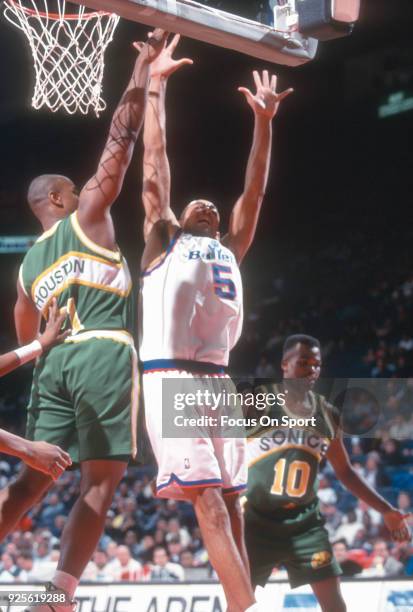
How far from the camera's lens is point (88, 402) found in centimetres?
394

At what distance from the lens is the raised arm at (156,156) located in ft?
14.0

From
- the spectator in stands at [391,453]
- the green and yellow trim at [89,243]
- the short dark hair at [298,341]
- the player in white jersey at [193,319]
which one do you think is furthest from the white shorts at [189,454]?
the spectator in stands at [391,453]

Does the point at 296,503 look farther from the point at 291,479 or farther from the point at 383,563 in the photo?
the point at 383,563

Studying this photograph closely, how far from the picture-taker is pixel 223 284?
4098mm

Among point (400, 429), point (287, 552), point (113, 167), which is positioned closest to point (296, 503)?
point (287, 552)

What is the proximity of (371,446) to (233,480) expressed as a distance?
6702 mm

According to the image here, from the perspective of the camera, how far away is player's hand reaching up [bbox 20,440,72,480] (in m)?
3.56

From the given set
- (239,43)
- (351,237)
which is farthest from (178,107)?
(239,43)

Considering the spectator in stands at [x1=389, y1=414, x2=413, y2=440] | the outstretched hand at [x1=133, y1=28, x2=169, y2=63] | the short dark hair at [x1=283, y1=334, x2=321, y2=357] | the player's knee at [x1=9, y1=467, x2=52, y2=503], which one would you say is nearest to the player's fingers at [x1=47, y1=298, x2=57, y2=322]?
the player's knee at [x1=9, y1=467, x2=52, y2=503]

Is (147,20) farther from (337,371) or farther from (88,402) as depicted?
(337,371)

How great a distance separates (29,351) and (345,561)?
5233 millimetres

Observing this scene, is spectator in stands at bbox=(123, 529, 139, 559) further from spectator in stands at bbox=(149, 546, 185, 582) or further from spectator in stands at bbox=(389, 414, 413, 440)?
spectator in stands at bbox=(389, 414, 413, 440)

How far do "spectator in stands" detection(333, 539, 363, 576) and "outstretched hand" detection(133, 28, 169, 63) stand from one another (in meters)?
5.41

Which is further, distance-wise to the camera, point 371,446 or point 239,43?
point 371,446
